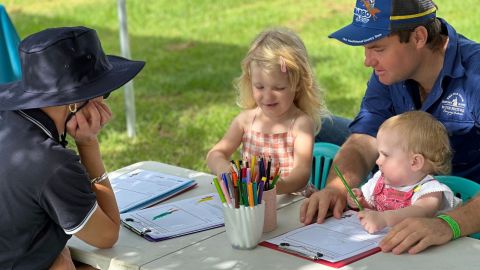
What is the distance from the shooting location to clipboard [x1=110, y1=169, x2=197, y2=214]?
311cm

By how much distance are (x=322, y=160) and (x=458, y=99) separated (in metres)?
0.92

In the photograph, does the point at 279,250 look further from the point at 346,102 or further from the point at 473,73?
→ the point at 346,102

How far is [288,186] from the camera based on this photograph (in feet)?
10.5

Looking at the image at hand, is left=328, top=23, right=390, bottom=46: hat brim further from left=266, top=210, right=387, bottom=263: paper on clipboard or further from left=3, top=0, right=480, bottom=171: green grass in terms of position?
left=3, top=0, right=480, bottom=171: green grass

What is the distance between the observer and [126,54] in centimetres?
627

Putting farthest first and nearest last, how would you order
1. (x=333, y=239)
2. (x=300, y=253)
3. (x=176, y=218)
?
(x=176, y=218) → (x=333, y=239) → (x=300, y=253)

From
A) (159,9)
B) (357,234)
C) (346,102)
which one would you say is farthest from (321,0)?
(357,234)

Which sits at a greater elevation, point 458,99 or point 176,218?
point 458,99

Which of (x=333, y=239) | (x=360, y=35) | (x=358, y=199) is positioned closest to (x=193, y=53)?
(x=360, y=35)

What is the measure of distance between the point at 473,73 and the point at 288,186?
0.86 m

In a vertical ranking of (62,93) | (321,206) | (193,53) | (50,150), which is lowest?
(193,53)

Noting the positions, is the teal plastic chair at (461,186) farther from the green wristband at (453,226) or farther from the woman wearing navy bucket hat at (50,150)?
the woman wearing navy bucket hat at (50,150)

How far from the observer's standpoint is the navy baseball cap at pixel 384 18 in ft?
10.3

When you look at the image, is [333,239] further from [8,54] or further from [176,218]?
[8,54]
